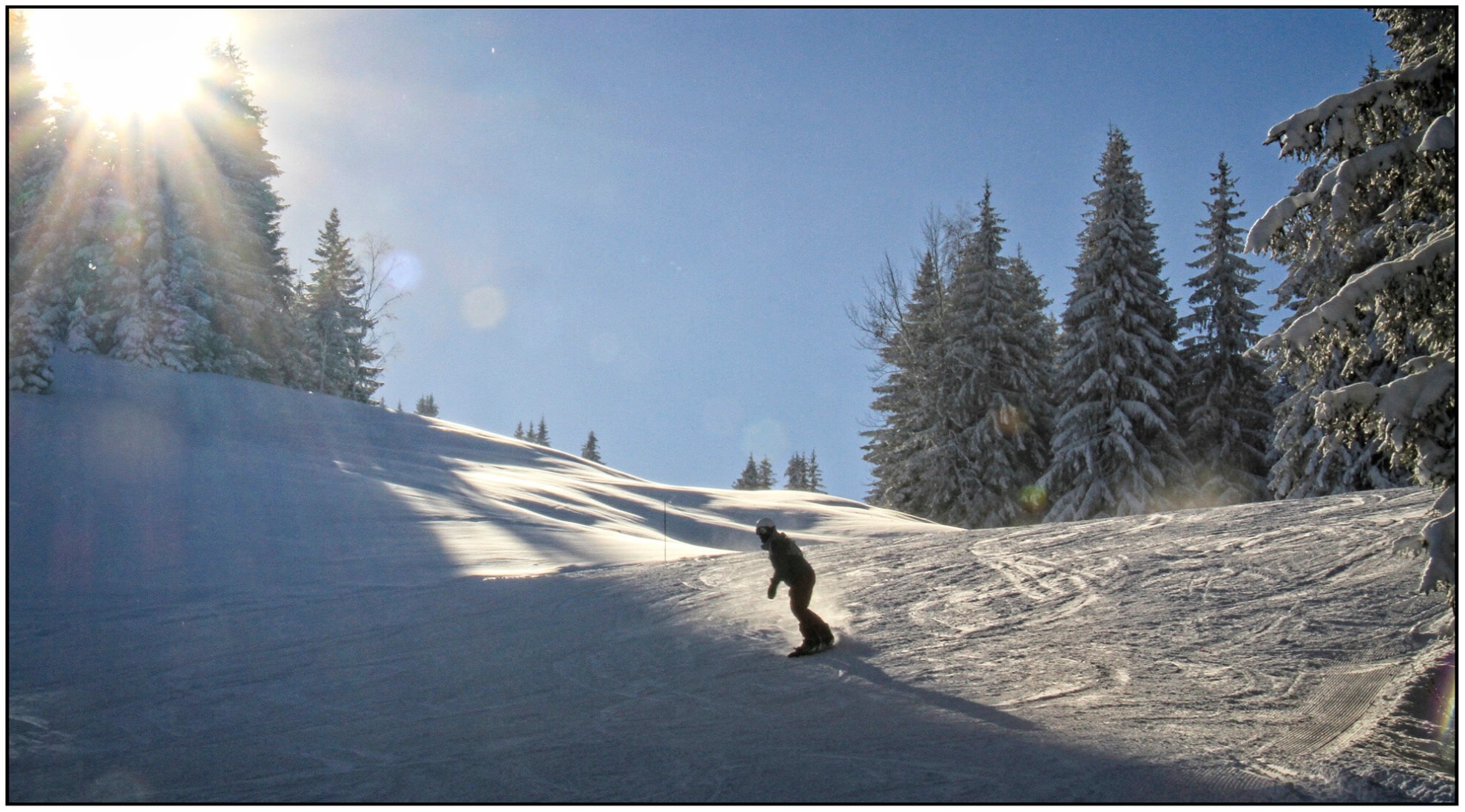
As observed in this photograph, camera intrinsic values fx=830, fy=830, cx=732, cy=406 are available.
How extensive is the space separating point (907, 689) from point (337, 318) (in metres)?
46.2

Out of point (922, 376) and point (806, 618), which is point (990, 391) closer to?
point (922, 376)

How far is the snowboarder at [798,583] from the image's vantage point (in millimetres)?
8156

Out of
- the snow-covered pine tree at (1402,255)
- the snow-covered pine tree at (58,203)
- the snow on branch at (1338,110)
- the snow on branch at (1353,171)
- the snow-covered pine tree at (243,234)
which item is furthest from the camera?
the snow-covered pine tree at (243,234)

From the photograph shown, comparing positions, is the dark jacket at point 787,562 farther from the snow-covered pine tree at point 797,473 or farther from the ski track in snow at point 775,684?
the snow-covered pine tree at point 797,473

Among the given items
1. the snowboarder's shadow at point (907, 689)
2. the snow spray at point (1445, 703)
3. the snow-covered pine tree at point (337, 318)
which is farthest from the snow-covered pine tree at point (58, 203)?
the snow spray at point (1445, 703)

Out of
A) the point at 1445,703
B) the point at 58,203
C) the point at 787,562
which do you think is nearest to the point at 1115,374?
the point at 787,562

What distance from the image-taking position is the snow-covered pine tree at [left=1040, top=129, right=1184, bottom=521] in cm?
2723

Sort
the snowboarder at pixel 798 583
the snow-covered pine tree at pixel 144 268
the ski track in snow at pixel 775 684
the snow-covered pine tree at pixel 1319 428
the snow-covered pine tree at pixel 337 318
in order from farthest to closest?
the snow-covered pine tree at pixel 337 318 → the snow-covered pine tree at pixel 144 268 → the snow-covered pine tree at pixel 1319 428 → the snowboarder at pixel 798 583 → the ski track in snow at pixel 775 684

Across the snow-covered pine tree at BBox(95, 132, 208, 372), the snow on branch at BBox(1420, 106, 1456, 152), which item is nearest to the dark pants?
the snow on branch at BBox(1420, 106, 1456, 152)

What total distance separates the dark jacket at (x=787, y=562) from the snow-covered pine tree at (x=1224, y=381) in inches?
956

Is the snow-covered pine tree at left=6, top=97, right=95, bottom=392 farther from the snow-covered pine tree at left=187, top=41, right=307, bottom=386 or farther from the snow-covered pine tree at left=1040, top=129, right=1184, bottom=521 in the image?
the snow-covered pine tree at left=1040, top=129, right=1184, bottom=521

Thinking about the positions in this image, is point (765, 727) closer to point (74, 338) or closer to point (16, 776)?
point (16, 776)

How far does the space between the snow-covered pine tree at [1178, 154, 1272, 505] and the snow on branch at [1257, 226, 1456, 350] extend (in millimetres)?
25104

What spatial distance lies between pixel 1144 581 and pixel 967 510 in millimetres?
22186
